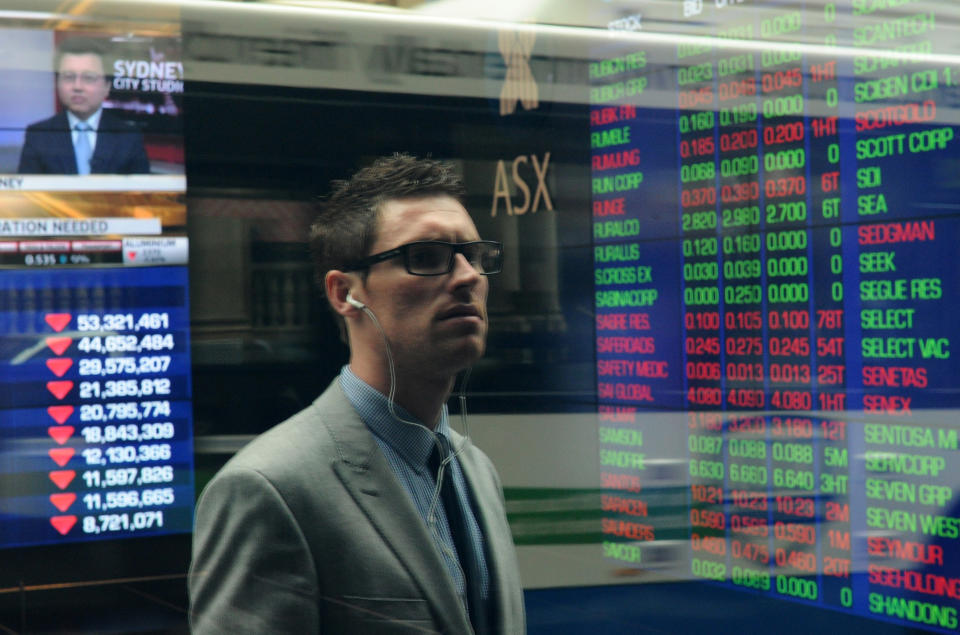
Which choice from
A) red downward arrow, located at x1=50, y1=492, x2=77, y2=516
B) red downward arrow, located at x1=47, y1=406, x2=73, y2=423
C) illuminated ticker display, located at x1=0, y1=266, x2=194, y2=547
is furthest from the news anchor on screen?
red downward arrow, located at x1=50, y1=492, x2=77, y2=516

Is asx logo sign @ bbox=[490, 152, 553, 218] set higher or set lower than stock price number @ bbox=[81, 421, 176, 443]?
higher


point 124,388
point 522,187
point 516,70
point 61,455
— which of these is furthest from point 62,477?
point 516,70

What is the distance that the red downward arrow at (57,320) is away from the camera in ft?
8.96

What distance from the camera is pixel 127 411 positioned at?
2.88 meters

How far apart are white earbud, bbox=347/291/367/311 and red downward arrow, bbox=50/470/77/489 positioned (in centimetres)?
177

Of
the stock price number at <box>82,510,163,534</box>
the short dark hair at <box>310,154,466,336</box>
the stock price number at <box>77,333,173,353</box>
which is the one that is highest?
the short dark hair at <box>310,154,466,336</box>

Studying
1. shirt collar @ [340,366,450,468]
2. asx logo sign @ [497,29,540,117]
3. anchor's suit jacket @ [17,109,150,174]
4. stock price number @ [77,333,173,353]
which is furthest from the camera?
asx logo sign @ [497,29,540,117]

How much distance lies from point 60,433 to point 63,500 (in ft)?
0.56

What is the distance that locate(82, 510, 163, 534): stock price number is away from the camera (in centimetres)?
282

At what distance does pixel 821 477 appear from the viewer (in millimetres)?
2932

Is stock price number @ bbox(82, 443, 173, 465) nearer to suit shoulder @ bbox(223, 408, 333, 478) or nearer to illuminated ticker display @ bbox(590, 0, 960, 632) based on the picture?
illuminated ticker display @ bbox(590, 0, 960, 632)

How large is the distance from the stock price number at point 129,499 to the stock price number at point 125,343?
37cm

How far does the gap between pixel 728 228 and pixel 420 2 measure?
3.57ft

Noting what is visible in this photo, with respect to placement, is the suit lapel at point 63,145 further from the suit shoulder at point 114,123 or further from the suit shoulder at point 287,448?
the suit shoulder at point 287,448
